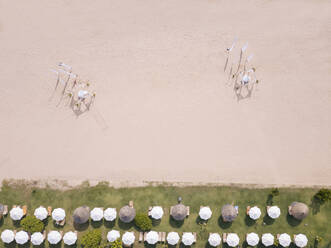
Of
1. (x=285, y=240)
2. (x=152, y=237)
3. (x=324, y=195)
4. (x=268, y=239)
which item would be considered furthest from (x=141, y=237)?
(x=324, y=195)

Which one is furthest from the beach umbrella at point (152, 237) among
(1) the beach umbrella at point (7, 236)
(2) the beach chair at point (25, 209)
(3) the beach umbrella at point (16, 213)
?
(1) the beach umbrella at point (7, 236)

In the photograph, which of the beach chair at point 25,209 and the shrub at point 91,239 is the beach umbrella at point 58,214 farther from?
the beach chair at point 25,209

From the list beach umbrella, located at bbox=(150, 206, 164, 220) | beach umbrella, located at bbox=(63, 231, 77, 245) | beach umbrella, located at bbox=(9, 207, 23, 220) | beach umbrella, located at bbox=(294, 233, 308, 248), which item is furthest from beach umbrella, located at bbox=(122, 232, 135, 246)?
beach umbrella, located at bbox=(294, 233, 308, 248)

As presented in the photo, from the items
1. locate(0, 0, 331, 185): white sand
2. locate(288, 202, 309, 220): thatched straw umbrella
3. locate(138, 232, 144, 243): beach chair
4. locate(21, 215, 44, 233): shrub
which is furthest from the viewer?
locate(0, 0, 331, 185): white sand

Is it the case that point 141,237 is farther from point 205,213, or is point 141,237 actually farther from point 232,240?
point 232,240

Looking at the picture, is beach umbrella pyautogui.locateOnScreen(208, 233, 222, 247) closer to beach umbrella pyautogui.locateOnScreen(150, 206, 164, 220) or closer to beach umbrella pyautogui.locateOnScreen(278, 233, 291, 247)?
beach umbrella pyautogui.locateOnScreen(150, 206, 164, 220)
